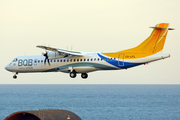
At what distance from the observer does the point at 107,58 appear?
153ft

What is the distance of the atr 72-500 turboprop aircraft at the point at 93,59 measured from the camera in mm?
45469


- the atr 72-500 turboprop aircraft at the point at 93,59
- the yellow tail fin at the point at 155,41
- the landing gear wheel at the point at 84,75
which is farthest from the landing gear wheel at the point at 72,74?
the yellow tail fin at the point at 155,41

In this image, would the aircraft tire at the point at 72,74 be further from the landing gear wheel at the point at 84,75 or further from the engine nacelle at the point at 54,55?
the engine nacelle at the point at 54,55

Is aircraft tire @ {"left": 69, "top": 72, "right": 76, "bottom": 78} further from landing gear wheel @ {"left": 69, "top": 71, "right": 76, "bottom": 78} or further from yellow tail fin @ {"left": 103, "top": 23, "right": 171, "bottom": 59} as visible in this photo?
yellow tail fin @ {"left": 103, "top": 23, "right": 171, "bottom": 59}

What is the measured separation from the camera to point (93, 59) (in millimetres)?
47750

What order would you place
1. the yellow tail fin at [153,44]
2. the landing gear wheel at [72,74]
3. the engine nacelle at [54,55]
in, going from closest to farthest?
the yellow tail fin at [153,44] < the landing gear wheel at [72,74] < the engine nacelle at [54,55]

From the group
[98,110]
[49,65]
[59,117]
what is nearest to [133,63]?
[49,65]

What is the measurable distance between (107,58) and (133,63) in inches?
152

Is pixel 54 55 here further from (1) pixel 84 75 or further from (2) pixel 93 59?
(2) pixel 93 59

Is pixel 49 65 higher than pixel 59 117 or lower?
higher

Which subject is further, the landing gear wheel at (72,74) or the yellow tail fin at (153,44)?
the landing gear wheel at (72,74)

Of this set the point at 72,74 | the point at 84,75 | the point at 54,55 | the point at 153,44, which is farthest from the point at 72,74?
the point at 153,44

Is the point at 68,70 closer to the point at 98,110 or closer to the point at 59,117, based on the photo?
the point at 59,117

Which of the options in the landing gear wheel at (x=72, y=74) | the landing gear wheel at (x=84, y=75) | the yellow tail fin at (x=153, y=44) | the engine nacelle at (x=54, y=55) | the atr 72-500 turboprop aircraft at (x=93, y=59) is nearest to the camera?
the atr 72-500 turboprop aircraft at (x=93, y=59)
